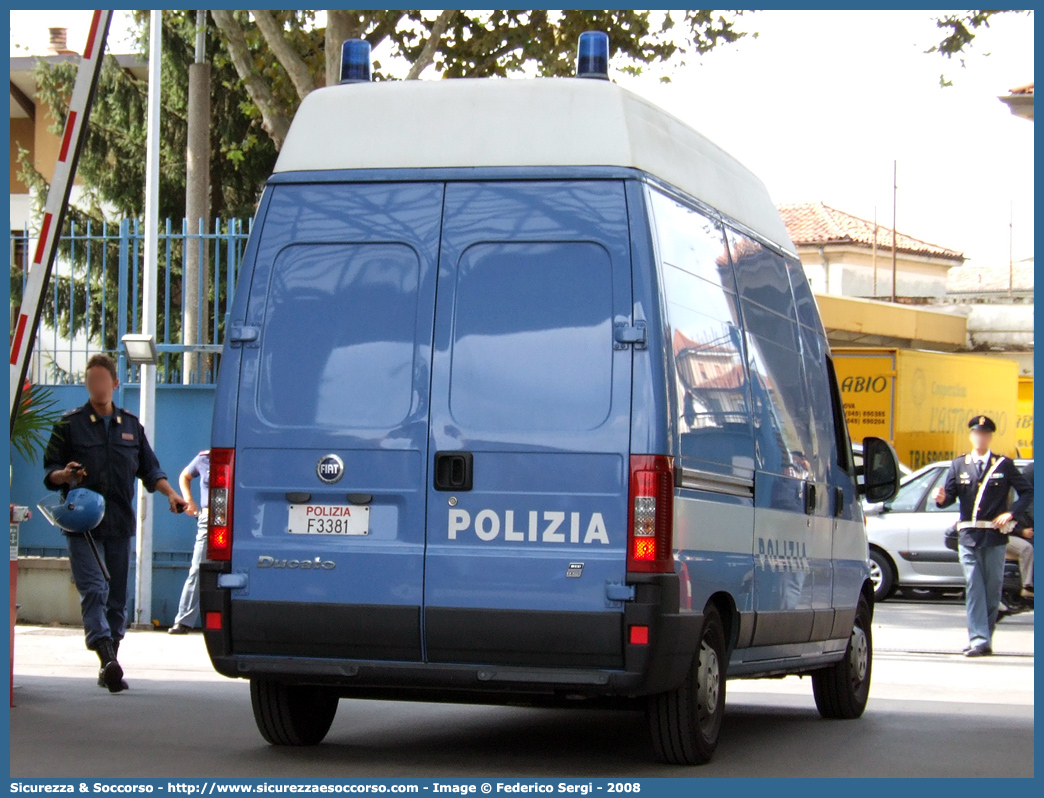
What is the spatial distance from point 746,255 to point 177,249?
62.4 feet

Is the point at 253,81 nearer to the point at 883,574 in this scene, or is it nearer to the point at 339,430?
the point at 883,574

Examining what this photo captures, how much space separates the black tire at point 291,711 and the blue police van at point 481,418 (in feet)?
1.17

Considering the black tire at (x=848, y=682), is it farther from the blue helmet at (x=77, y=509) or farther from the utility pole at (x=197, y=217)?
the utility pole at (x=197, y=217)

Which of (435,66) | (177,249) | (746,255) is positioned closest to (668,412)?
(746,255)

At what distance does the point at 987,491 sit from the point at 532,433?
792cm

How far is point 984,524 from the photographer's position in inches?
531

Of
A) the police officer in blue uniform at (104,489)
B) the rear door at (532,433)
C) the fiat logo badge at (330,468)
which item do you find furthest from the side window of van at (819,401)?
the police officer in blue uniform at (104,489)

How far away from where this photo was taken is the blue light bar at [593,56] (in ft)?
23.6

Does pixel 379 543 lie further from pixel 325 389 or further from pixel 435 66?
pixel 435 66

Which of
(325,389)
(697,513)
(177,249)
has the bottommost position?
(697,513)

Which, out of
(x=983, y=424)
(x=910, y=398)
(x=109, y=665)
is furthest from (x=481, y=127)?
(x=910, y=398)

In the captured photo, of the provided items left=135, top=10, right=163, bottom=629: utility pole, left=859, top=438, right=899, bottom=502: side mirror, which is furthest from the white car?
left=859, top=438, right=899, bottom=502: side mirror

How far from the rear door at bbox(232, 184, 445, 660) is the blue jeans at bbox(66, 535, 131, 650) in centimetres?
318

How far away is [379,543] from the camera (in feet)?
21.8
